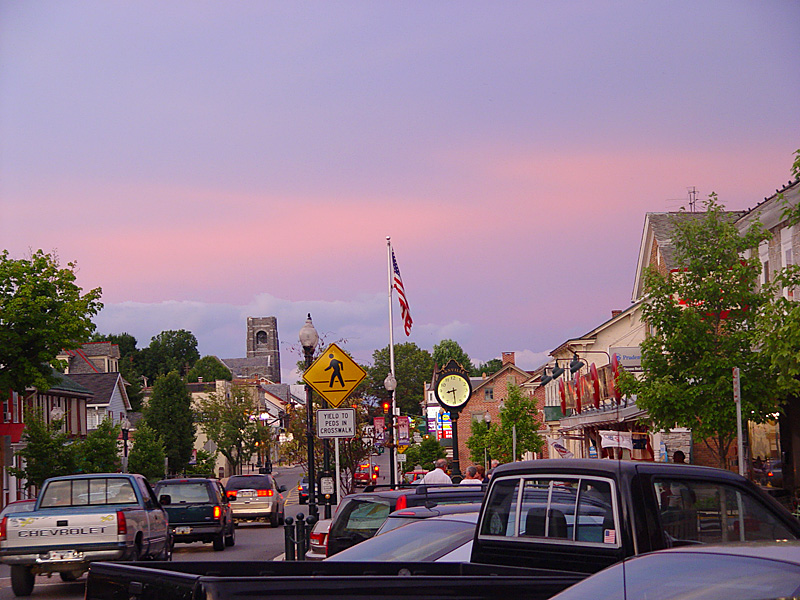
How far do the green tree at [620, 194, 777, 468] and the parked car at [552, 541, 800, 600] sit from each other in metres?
19.0

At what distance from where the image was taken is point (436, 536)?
360 inches

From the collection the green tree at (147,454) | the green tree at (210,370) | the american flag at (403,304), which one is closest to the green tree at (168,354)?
the green tree at (210,370)

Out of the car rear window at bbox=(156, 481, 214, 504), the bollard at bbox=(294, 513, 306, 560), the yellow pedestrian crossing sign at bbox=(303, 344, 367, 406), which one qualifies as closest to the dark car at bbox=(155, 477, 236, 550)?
the car rear window at bbox=(156, 481, 214, 504)

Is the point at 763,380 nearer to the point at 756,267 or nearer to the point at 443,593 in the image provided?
the point at 756,267

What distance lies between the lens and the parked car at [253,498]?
36.8 m

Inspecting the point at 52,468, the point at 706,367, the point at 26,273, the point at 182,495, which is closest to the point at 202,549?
the point at 182,495

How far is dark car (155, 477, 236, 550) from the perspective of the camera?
26.5 meters

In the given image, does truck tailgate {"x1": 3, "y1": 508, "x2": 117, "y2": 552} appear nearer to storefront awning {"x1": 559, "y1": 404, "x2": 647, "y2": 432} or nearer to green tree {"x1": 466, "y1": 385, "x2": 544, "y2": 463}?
storefront awning {"x1": 559, "y1": 404, "x2": 647, "y2": 432}

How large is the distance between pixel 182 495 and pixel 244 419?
6720cm

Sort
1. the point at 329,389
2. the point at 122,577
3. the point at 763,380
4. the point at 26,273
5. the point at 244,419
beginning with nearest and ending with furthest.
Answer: the point at 122,577
the point at 329,389
the point at 763,380
the point at 26,273
the point at 244,419

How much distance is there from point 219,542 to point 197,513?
0.94m

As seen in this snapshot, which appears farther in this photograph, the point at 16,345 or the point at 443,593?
the point at 16,345

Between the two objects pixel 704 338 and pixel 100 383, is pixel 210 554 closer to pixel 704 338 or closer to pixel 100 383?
pixel 704 338

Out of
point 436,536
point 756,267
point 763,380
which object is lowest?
point 436,536
